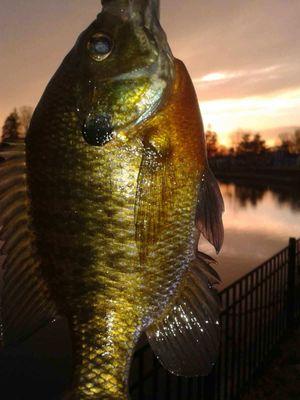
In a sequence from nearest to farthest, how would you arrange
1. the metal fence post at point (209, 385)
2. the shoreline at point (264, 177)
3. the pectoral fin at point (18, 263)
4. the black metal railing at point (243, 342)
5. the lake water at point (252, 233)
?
the pectoral fin at point (18, 263) → the metal fence post at point (209, 385) → the black metal railing at point (243, 342) → the lake water at point (252, 233) → the shoreline at point (264, 177)

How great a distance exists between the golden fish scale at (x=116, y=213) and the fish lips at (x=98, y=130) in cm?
3

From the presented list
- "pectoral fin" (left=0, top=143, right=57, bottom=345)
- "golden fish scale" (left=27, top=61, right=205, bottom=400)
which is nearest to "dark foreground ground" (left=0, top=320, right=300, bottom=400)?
"pectoral fin" (left=0, top=143, right=57, bottom=345)

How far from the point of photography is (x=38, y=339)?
9578 millimetres

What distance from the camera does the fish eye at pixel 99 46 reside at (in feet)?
4.65

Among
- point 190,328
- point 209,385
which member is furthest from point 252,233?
point 190,328

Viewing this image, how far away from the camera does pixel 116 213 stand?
1.40 m

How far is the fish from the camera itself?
138 centimetres

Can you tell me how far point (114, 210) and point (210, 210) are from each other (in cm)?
33

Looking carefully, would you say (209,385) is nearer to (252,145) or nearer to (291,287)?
(291,287)

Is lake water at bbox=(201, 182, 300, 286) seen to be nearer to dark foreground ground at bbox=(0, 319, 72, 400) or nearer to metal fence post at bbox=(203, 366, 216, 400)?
dark foreground ground at bbox=(0, 319, 72, 400)

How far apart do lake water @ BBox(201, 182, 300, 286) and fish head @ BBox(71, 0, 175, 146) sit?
41.4 ft

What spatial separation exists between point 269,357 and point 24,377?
14.1ft

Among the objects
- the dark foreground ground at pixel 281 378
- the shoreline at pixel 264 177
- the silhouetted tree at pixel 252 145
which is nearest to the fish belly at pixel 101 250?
the dark foreground ground at pixel 281 378

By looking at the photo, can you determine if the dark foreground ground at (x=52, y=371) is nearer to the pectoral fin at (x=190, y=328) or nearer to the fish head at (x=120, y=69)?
the pectoral fin at (x=190, y=328)
